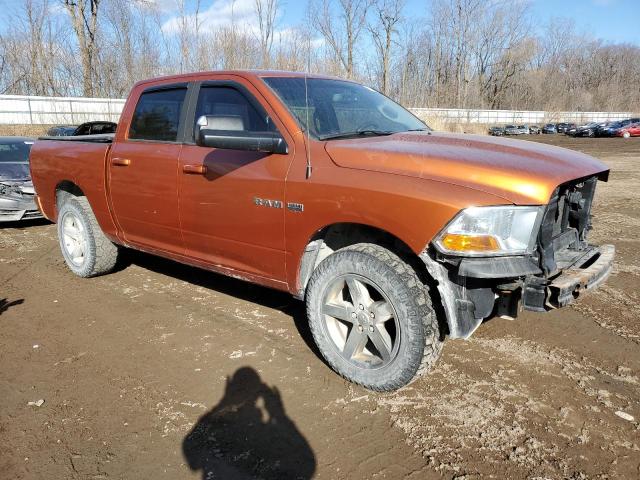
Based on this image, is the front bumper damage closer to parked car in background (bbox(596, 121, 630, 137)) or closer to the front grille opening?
the front grille opening

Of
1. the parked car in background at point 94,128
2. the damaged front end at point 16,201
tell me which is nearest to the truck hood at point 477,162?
the damaged front end at point 16,201

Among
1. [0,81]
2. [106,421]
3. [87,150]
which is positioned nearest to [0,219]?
[87,150]

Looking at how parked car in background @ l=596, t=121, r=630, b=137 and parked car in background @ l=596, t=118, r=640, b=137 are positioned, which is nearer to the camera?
parked car in background @ l=596, t=118, r=640, b=137

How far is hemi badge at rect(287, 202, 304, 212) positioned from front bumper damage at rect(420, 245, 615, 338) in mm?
853

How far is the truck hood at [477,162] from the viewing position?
256 centimetres

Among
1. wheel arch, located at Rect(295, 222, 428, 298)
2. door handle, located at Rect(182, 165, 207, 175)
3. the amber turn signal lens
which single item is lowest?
wheel arch, located at Rect(295, 222, 428, 298)

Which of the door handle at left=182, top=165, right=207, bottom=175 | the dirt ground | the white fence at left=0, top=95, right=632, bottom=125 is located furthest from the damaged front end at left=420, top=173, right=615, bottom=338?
the white fence at left=0, top=95, right=632, bottom=125

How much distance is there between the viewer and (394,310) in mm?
2896

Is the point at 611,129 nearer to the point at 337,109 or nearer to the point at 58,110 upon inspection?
the point at 58,110

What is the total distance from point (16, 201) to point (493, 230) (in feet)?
26.2

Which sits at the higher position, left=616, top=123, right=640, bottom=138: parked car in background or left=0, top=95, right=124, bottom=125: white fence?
left=0, top=95, right=124, bottom=125: white fence

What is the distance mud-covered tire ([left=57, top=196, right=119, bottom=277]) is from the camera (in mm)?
5145

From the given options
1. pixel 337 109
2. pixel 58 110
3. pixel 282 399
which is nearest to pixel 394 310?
pixel 282 399

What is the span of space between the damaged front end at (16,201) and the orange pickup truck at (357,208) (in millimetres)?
4701
